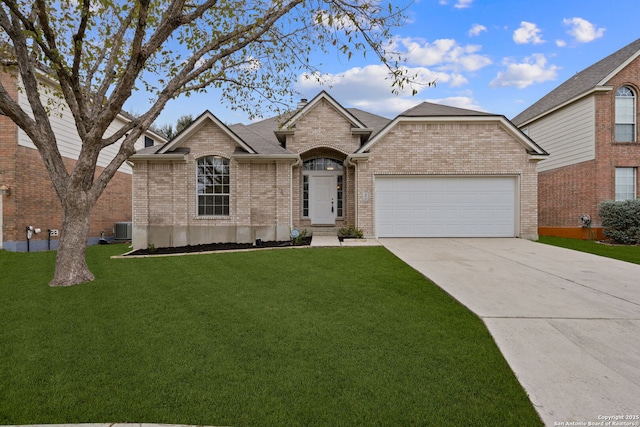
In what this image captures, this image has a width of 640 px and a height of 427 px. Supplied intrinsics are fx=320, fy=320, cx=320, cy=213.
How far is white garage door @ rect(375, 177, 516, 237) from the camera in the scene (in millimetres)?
12378

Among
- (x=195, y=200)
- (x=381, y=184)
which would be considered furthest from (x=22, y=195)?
(x=381, y=184)

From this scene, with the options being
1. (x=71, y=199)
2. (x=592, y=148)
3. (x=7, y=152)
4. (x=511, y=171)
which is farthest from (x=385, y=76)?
(x=7, y=152)

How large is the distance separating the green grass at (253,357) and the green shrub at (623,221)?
10.8m

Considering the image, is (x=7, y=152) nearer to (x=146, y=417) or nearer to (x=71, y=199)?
(x=71, y=199)

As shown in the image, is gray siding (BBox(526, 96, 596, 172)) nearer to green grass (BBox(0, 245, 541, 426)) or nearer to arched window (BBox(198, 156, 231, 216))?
green grass (BBox(0, 245, 541, 426))

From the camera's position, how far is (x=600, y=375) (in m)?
2.91

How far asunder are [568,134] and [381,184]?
33.7 ft

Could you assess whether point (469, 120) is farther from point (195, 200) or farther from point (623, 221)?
point (195, 200)

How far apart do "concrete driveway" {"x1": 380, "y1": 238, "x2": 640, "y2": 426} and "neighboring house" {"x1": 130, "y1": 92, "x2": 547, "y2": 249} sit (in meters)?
3.93

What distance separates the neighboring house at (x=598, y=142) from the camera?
13.8 m

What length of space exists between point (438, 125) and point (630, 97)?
932 cm

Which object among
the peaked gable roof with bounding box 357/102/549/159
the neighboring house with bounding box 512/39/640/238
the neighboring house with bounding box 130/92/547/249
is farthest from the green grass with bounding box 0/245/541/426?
the neighboring house with bounding box 512/39/640/238

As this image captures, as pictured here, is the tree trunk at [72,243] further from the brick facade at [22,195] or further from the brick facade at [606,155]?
the brick facade at [606,155]

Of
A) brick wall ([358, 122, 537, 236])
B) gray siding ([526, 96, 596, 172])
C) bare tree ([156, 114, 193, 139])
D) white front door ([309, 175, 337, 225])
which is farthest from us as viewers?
bare tree ([156, 114, 193, 139])
